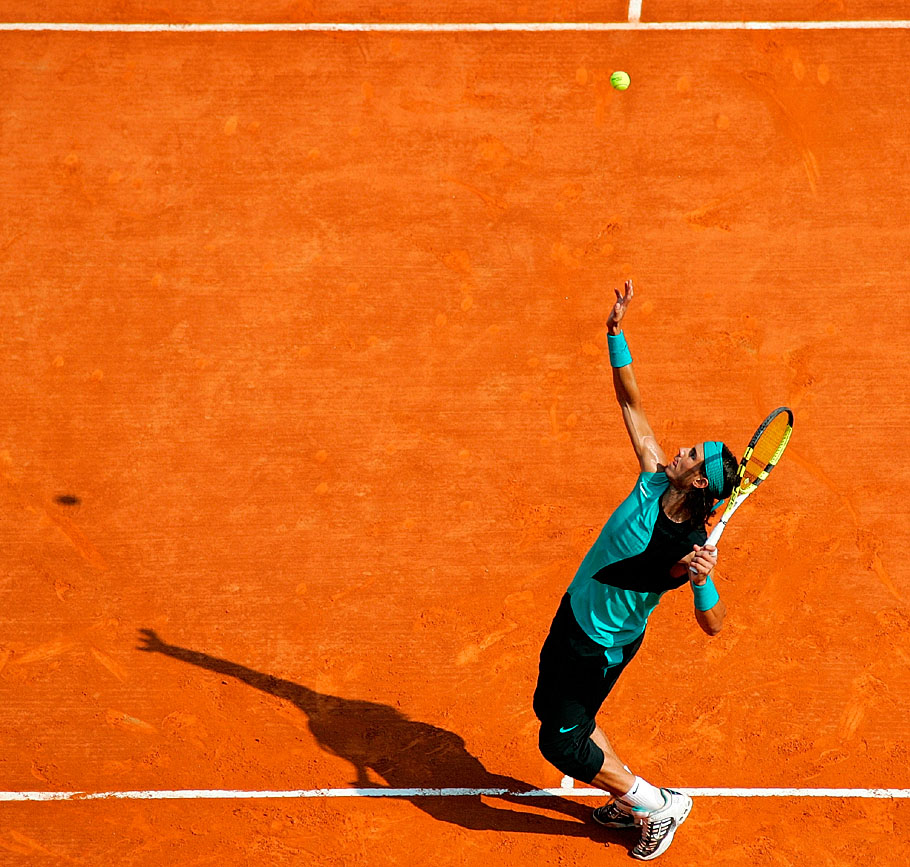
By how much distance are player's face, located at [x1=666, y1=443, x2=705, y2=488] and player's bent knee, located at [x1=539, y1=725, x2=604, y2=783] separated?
160cm

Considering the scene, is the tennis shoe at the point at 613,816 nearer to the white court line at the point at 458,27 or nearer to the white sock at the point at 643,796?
the white sock at the point at 643,796

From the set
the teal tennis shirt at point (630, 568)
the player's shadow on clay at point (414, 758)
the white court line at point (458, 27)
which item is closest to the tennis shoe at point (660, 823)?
the player's shadow on clay at point (414, 758)

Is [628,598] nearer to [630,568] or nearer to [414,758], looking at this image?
[630,568]

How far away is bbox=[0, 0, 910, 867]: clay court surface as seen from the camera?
22.5 ft

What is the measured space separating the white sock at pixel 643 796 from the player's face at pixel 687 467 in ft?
6.28

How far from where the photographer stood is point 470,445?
8.03 metres

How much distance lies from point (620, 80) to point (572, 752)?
6025 millimetres

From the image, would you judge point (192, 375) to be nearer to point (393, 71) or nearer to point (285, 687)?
point (285, 687)

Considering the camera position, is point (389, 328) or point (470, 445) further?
point (389, 328)

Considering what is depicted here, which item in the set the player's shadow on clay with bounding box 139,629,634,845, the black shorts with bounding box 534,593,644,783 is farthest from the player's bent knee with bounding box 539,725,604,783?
the player's shadow on clay with bounding box 139,629,634,845

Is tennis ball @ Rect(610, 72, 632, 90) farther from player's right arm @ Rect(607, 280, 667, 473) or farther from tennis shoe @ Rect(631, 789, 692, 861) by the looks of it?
tennis shoe @ Rect(631, 789, 692, 861)

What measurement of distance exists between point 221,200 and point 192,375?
1.71 metres

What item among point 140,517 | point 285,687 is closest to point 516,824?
point 285,687

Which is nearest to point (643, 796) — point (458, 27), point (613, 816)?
point (613, 816)
